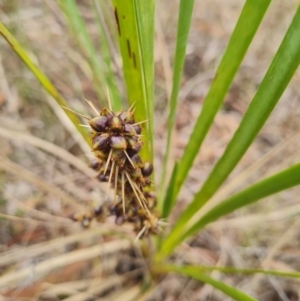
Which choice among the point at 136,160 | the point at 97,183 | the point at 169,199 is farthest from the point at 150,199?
the point at 97,183

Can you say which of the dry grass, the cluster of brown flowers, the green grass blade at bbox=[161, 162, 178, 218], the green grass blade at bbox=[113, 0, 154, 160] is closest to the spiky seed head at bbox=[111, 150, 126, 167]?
the cluster of brown flowers

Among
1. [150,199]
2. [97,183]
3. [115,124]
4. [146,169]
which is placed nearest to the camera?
[115,124]

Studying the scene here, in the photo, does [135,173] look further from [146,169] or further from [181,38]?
[181,38]

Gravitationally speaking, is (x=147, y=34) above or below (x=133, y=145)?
above

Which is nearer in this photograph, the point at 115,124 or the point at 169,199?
the point at 115,124

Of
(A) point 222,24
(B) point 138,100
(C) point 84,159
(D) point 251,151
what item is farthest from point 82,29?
(A) point 222,24

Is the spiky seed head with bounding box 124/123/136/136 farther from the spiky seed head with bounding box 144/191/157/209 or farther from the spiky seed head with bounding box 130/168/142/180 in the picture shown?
the spiky seed head with bounding box 144/191/157/209
